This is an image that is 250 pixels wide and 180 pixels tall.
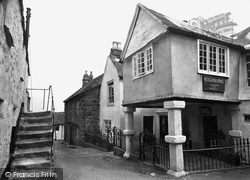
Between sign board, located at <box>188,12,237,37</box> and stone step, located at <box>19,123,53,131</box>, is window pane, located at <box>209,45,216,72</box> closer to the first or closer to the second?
sign board, located at <box>188,12,237,37</box>

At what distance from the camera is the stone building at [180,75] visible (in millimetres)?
7074

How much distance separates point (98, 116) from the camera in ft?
54.5

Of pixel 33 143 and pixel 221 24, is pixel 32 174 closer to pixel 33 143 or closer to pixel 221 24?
pixel 33 143

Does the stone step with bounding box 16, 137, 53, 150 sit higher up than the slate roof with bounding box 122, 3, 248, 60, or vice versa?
the slate roof with bounding box 122, 3, 248, 60

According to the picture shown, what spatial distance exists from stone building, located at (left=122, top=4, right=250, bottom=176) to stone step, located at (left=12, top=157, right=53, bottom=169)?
4.03 m

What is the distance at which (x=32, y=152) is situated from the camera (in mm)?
5914

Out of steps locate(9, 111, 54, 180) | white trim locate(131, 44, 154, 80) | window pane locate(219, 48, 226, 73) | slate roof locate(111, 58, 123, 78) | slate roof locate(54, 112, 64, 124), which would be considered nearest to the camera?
steps locate(9, 111, 54, 180)

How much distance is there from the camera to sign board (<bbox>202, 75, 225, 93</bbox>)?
24.9ft

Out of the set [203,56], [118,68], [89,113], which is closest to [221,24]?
[118,68]

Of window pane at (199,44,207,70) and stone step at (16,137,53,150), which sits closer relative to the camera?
stone step at (16,137,53,150)

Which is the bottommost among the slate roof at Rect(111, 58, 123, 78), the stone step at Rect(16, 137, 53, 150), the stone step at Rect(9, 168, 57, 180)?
the stone step at Rect(9, 168, 57, 180)

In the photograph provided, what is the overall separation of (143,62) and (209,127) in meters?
5.37

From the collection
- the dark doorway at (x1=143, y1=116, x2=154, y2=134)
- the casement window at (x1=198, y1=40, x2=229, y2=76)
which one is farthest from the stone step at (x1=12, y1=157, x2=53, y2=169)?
the dark doorway at (x1=143, y1=116, x2=154, y2=134)

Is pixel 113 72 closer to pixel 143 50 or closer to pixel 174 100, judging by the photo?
pixel 143 50
